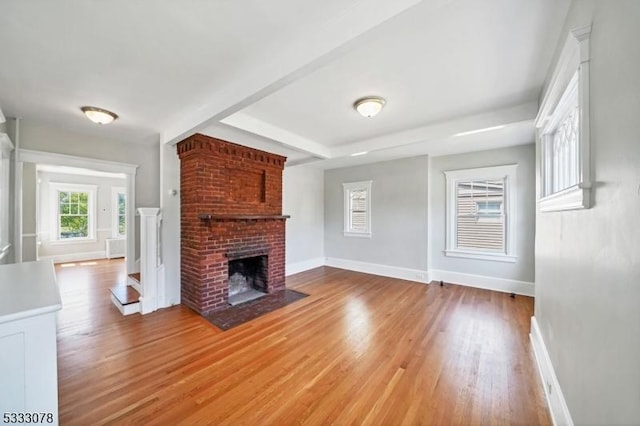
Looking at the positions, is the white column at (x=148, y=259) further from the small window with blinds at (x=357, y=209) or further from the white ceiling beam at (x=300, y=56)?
the small window with blinds at (x=357, y=209)

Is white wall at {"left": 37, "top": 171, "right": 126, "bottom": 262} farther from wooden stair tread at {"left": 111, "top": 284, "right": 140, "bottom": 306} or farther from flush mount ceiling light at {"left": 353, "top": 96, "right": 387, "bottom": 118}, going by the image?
flush mount ceiling light at {"left": 353, "top": 96, "right": 387, "bottom": 118}

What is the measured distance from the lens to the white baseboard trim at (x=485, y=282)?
411 cm

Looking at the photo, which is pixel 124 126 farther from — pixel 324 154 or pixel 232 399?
pixel 232 399

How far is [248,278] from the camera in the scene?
4.54m

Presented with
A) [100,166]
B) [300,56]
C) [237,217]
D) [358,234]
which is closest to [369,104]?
[300,56]

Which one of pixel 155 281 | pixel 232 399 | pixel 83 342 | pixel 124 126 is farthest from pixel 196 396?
pixel 124 126

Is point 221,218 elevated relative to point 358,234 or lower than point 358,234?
elevated

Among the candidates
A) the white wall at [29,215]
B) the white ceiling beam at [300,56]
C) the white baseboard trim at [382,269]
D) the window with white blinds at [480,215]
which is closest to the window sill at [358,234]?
the white baseboard trim at [382,269]

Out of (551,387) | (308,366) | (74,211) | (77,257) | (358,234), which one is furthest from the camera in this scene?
(74,211)

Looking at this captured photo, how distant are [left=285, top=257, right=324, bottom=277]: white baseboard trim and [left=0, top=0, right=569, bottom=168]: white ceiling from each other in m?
3.24

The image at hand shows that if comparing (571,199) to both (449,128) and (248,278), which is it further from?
(248,278)

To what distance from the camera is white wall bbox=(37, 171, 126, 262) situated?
22.0ft

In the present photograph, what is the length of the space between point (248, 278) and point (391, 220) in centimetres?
319

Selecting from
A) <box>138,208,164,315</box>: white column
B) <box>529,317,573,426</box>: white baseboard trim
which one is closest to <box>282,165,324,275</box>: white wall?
<box>138,208,164,315</box>: white column
